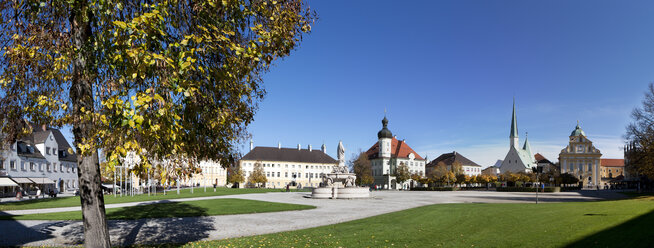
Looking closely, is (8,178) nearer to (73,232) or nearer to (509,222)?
(73,232)

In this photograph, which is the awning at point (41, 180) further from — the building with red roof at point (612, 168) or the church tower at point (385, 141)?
the building with red roof at point (612, 168)

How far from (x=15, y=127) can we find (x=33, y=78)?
48.9 inches

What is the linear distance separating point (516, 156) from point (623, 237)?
133907mm

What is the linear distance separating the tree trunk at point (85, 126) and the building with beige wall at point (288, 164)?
103 m

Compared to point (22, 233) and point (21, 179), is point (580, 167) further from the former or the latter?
point (22, 233)

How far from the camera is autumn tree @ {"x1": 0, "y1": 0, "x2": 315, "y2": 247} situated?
6340 mm

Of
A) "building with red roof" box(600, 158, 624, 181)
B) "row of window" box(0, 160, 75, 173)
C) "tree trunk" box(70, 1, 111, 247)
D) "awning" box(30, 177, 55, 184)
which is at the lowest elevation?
"building with red roof" box(600, 158, 624, 181)

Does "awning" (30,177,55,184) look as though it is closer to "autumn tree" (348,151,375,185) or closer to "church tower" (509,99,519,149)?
"autumn tree" (348,151,375,185)

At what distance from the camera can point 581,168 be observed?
11394 cm

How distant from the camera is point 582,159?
11400 cm

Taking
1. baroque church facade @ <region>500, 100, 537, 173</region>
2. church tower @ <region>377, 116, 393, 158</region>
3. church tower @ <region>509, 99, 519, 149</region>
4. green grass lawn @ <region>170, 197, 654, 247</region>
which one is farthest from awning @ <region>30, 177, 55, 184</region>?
church tower @ <region>509, 99, 519, 149</region>

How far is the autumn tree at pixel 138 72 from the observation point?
6.34 metres

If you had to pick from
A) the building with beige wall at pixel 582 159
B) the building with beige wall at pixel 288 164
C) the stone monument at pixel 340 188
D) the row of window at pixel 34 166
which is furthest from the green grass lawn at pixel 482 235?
the building with beige wall at pixel 582 159

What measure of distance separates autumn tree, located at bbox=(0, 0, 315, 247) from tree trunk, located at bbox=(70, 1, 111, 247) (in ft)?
0.06
